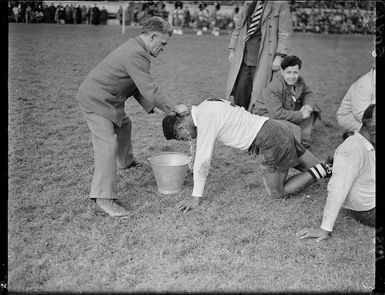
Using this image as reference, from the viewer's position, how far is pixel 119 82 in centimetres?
425

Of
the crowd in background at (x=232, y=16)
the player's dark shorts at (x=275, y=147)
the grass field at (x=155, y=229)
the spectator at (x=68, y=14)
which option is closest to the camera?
the grass field at (x=155, y=229)

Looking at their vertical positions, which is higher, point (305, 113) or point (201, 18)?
point (201, 18)

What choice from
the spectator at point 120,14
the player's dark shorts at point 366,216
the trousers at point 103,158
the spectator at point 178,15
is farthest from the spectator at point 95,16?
the player's dark shorts at point 366,216

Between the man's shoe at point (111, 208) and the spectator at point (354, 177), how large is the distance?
59.9 inches

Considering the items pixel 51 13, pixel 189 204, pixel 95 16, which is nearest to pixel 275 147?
pixel 189 204

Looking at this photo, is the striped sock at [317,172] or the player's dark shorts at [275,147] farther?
the striped sock at [317,172]

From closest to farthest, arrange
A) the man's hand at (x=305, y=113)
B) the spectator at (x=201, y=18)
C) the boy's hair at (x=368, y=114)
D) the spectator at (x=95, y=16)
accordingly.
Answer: the boy's hair at (x=368, y=114) < the man's hand at (x=305, y=113) < the spectator at (x=95, y=16) < the spectator at (x=201, y=18)

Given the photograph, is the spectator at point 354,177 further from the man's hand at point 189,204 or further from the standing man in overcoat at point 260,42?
the standing man in overcoat at point 260,42

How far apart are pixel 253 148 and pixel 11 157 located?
2708 millimetres

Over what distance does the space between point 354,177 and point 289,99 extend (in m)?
2.13

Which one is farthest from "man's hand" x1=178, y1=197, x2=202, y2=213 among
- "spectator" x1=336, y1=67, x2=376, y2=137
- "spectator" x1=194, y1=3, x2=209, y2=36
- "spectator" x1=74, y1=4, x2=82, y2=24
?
"spectator" x1=194, y1=3, x2=209, y2=36

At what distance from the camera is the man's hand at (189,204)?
13.9 feet

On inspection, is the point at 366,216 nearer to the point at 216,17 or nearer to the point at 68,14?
the point at 68,14
